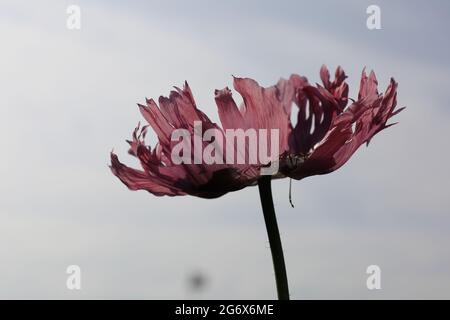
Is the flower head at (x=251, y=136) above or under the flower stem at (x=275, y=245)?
above

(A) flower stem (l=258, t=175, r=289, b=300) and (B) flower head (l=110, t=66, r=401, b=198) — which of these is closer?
(A) flower stem (l=258, t=175, r=289, b=300)

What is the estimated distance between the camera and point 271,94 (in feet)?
3.32

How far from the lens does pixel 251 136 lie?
1055 millimetres

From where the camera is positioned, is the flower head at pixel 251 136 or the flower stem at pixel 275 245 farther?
the flower head at pixel 251 136

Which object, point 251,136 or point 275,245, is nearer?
point 275,245

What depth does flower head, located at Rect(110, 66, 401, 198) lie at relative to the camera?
3.43 ft

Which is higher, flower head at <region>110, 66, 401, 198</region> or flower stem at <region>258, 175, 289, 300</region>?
flower head at <region>110, 66, 401, 198</region>

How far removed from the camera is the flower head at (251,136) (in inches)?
41.1

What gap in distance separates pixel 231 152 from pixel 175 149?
111 mm

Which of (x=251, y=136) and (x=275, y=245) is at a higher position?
(x=251, y=136)
